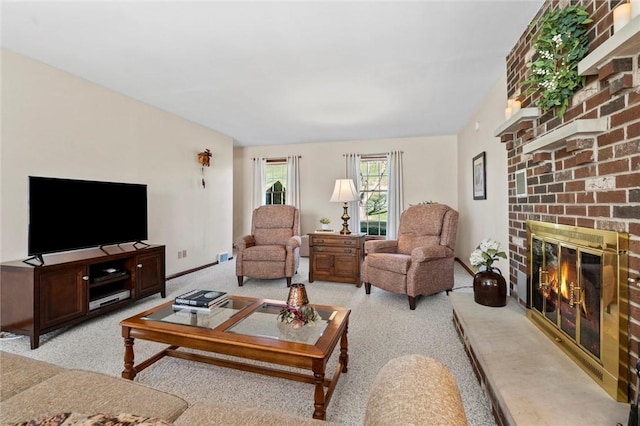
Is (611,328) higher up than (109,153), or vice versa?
(109,153)

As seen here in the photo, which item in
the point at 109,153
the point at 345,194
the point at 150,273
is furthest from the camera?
the point at 345,194

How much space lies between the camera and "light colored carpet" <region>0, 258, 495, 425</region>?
5.39 feet

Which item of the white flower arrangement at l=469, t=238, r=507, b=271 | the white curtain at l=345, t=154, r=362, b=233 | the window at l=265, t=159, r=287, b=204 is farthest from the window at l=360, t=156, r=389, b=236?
the white flower arrangement at l=469, t=238, r=507, b=271

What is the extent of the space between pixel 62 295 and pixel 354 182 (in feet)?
15.2

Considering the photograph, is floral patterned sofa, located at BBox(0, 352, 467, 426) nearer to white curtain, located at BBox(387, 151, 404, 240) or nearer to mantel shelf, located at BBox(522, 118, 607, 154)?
mantel shelf, located at BBox(522, 118, 607, 154)

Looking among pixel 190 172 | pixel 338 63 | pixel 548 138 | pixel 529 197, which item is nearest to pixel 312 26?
pixel 338 63

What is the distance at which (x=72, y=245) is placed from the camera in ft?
8.69

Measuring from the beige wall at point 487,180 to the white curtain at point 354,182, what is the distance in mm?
1843

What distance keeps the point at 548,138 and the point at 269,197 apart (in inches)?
214

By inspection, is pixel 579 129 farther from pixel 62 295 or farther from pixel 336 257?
pixel 62 295

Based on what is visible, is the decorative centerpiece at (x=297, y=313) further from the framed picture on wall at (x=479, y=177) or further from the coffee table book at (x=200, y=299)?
the framed picture on wall at (x=479, y=177)

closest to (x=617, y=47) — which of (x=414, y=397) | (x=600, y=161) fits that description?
(x=600, y=161)

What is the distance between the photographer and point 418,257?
3.04 metres

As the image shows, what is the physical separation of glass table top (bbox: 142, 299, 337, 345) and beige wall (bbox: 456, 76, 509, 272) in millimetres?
2174
